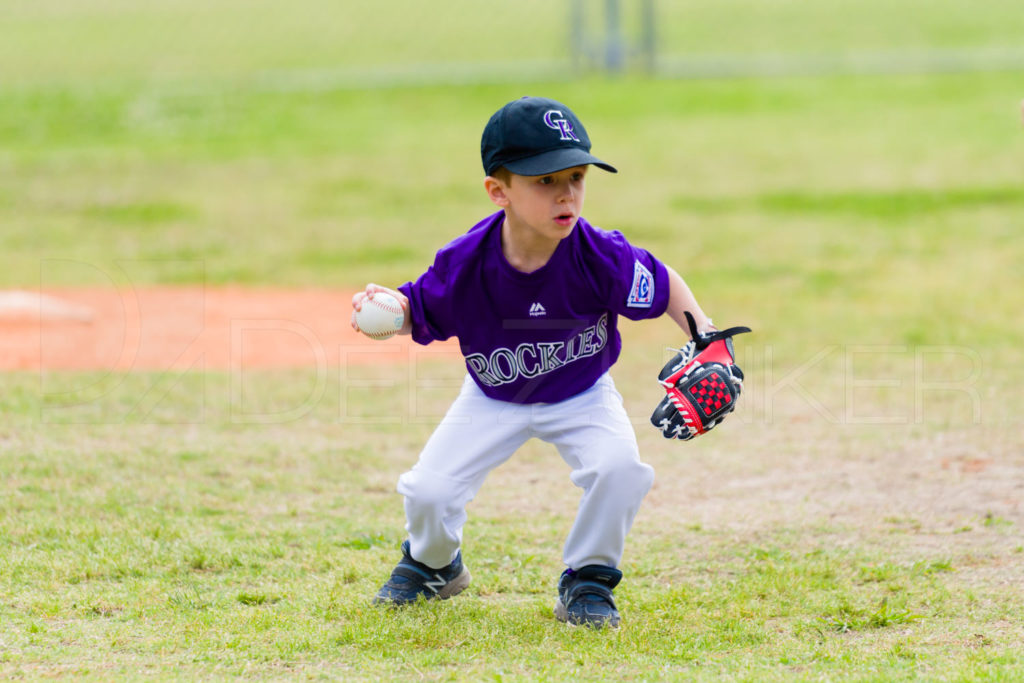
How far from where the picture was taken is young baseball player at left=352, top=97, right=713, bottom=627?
326 centimetres

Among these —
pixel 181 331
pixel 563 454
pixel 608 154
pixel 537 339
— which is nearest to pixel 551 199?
pixel 537 339

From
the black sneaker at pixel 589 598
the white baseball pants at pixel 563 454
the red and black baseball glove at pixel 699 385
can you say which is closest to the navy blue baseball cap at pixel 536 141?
the red and black baseball glove at pixel 699 385

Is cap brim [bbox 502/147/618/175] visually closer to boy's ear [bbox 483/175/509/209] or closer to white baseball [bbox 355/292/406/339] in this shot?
boy's ear [bbox 483/175/509/209]

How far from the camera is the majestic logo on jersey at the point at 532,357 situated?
3395 millimetres

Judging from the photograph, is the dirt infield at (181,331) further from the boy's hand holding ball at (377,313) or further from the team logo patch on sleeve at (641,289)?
the team logo patch on sleeve at (641,289)

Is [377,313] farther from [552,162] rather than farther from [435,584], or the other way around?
[435,584]


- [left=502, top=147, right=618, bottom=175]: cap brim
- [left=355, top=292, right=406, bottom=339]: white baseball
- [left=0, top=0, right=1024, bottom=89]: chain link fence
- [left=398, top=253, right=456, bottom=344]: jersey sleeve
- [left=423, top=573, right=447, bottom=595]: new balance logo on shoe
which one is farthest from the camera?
[left=0, top=0, right=1024, bottom=89]: chain link fence

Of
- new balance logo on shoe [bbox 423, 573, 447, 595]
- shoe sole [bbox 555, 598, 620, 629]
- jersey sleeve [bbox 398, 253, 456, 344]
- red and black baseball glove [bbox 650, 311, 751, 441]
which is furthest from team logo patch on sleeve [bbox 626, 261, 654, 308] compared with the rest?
new balance logo on shoe [bbox 423, 573, 447, 595]

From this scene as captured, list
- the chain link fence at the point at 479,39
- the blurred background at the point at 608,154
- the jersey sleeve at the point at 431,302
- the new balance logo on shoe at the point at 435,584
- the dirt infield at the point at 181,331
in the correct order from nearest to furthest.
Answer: the jersey sleeve at the point at 431,302
the new balance logo on shoe at the point at 435,584
the dirt infield at the point at 181,331
the blurred background at the point at 608,154
the chain link fence at the point at 479,39

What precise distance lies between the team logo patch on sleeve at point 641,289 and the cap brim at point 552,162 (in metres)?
0.33

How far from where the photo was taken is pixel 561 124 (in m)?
3.25

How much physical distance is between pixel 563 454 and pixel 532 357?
0.29m

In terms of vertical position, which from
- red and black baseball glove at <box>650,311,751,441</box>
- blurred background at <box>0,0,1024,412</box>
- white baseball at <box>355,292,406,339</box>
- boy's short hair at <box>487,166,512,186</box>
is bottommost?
red and black baseball glove at <box>650,311,751,441</box>

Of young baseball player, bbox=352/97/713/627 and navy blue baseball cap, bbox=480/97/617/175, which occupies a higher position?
navy blue baseball cap, bbox=480/97/617/175
